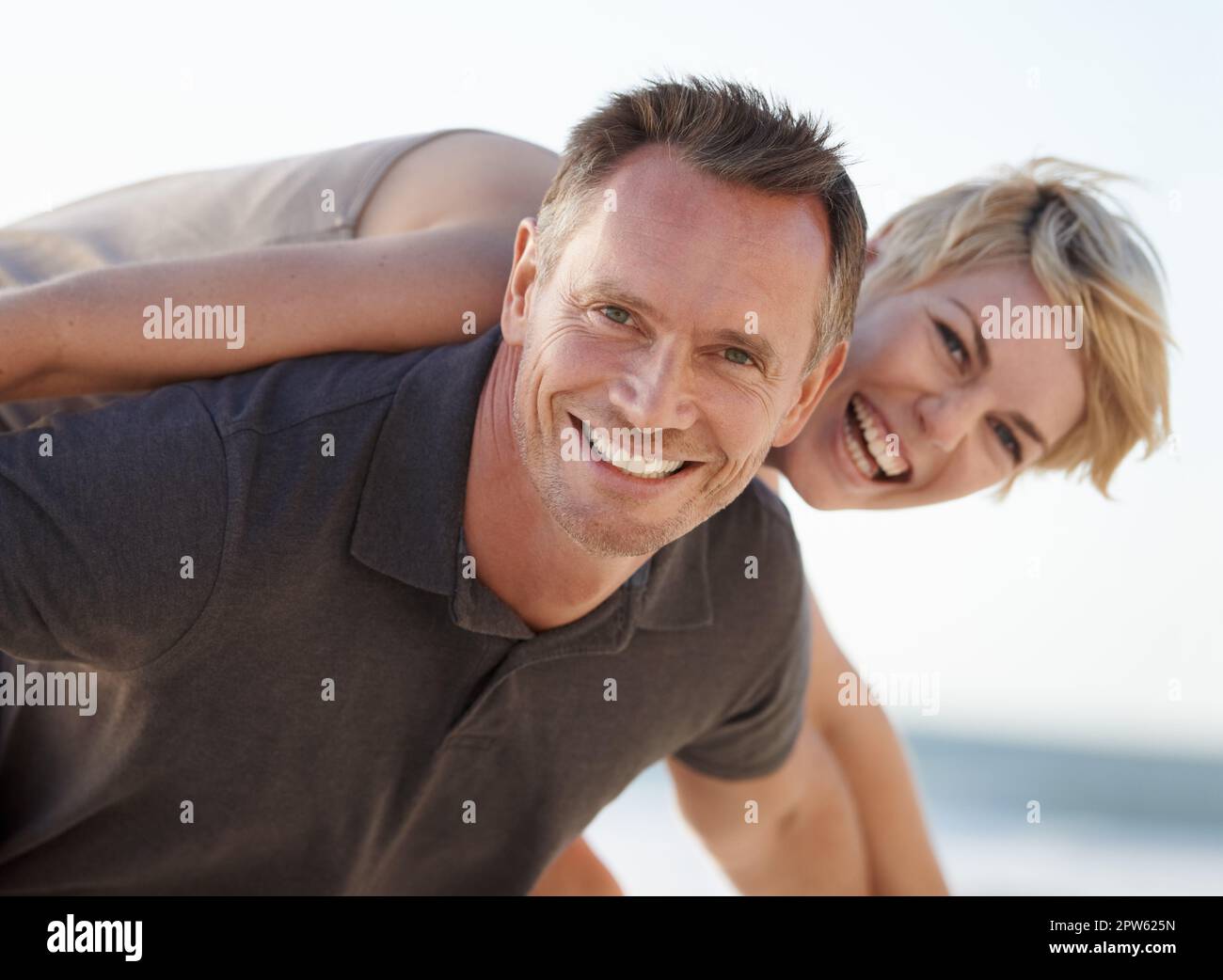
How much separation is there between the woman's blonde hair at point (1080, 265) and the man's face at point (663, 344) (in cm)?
86

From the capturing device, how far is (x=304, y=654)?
1975 mm

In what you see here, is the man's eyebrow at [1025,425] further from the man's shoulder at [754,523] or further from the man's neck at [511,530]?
the man's neck at [511,530]

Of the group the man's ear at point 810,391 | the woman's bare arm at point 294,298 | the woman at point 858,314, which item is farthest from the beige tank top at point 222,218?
the man's ear at point 810,391

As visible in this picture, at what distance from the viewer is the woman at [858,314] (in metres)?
1.97

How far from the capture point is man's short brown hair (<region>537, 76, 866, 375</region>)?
74.3 inches

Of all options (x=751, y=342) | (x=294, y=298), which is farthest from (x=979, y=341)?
(x=294, y=298)

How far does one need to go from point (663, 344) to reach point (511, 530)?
41cm

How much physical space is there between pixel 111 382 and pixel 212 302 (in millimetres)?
203

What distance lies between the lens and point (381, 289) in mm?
2070

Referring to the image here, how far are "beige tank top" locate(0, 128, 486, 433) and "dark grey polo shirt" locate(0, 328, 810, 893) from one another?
447 mm

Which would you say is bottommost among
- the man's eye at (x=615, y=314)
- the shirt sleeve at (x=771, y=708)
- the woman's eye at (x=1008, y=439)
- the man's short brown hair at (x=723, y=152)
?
the shirt sleeve at (x=771, y=708)

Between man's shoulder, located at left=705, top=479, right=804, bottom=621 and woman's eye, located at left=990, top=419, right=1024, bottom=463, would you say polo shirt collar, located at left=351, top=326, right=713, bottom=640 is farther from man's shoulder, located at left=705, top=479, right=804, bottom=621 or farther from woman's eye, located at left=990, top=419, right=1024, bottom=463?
woman's eye, located at left=990, top=419, right=1024, bottom=463
